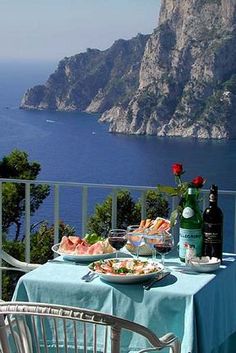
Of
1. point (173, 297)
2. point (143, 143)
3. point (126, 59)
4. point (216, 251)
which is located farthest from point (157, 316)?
point (126, 59)

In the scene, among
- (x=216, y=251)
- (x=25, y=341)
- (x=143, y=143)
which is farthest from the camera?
(x=143, y=143)

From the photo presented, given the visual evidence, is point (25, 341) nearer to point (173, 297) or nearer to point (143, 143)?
point (173, 297)

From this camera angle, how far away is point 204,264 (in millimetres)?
2391

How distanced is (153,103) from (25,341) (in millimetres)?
61143

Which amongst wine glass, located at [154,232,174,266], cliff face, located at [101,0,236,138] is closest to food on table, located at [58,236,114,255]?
wine glass, located at [154,232,174,266]

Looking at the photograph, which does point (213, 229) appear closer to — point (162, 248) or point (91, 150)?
point (162, 248)

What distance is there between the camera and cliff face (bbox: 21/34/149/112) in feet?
212

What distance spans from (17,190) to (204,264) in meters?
9.03

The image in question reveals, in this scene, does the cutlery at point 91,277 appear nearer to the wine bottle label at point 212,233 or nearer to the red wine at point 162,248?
the red wine at point 162,248

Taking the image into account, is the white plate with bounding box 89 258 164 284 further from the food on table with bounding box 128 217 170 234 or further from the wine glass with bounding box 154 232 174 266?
the food on table with bounding box 128 217 170 234

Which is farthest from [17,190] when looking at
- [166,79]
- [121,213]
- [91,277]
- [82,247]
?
[166,79]

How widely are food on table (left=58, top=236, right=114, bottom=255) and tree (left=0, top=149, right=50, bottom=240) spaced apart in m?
8.18

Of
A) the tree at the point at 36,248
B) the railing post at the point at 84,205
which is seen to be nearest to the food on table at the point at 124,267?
the railing post at the point at 84,205

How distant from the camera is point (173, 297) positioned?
2.21 m
